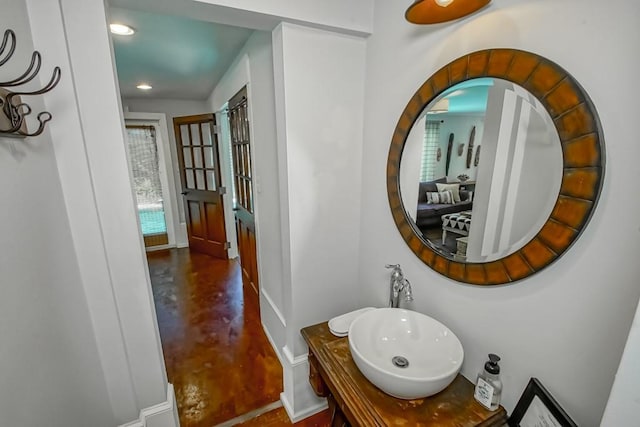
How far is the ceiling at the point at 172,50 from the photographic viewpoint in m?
1.68

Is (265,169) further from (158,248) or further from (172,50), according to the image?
(158,248)

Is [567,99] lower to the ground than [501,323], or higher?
higher

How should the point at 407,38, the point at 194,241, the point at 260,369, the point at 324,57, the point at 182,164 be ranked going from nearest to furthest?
the point at 407,38 < the point at 324,57 < the point at 260,369 < the point at 182,164 < the point at 194,241

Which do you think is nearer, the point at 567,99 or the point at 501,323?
the point at 567,99

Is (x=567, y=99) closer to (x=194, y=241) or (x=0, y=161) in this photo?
(x=0, y=161)

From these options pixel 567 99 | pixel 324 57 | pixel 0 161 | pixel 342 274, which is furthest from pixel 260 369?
pixel 567 99

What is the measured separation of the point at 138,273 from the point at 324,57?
1.33m

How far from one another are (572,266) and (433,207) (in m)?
0.50

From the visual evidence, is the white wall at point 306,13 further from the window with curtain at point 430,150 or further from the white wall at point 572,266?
the window with curtain at point 430,150

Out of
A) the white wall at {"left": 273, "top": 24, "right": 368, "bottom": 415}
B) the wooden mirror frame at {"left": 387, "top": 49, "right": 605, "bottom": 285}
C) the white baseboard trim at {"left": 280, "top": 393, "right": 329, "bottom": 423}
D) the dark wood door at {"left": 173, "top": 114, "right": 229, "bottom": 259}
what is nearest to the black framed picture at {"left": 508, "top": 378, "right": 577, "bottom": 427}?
the wooden mirror frame at {"left": 387, "top": 49, "right": 605, "bottom": 285}

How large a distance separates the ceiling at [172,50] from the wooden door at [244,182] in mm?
352

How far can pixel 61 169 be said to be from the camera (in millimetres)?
1037

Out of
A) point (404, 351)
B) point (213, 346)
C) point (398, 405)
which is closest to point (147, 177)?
point (213, 346)

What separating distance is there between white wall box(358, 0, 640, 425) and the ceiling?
136 centimetres
